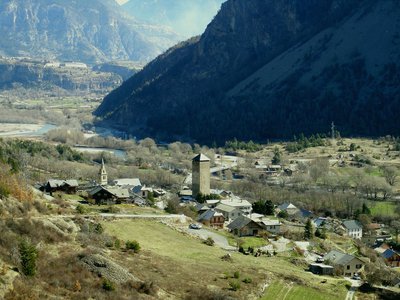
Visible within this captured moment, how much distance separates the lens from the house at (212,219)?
68.3 m

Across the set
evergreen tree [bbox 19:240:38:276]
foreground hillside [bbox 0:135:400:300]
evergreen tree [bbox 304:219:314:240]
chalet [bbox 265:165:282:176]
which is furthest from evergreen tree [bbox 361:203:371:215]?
evergreen tree [bbox 19:240:38:276]

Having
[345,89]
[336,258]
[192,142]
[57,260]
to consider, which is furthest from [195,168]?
[345,89]

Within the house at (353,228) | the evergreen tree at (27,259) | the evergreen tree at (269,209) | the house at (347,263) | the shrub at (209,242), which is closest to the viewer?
the evergreen tree at (27,259)

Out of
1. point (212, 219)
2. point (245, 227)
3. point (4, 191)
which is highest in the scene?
point (4, 191)

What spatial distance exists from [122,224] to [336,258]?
61.4 ft

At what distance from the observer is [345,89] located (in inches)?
7840

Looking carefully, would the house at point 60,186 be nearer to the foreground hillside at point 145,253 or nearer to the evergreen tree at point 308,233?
the foreground hillside at point 145,253

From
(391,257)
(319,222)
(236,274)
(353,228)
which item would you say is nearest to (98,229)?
(236,274)

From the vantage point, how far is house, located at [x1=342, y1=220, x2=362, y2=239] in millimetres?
83312

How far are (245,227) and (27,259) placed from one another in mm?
34903

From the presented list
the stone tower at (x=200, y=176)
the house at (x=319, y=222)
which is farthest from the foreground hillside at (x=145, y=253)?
the stone tower at (x=200, y=176)

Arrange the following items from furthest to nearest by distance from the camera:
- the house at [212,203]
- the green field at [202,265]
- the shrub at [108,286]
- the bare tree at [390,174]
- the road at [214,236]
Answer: the bare tree at [390,174]
the house at [212,203]
the road at [214,236]
the green field at [202,265]
the shrub at [108,286]

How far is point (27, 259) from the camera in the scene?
110 ft

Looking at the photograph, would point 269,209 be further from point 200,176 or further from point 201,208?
point 200,176
